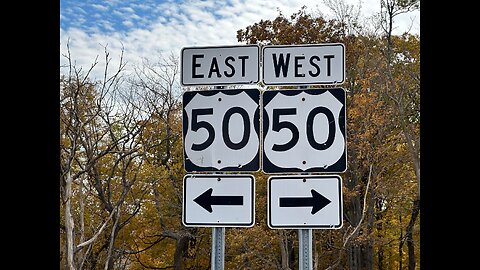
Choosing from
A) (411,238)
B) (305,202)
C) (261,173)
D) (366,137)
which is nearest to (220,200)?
(305,202)

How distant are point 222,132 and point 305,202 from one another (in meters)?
0.37

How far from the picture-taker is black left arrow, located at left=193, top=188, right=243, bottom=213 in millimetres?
2279

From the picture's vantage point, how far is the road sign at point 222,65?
92.6 inches

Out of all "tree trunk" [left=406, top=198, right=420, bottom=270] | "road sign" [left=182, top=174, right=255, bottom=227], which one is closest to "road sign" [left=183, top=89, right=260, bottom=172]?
"road sign" [left=182, top=174, right=255, bottom=227]

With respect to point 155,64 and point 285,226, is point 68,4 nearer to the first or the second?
point 155,64

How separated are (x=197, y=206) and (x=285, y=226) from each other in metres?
0.31

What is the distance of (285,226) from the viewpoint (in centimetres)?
225

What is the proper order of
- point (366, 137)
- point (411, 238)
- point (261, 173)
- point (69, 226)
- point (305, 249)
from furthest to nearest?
point (411, 238) → point (366, 137) → point (261, 173) → point (69, 226) → point (305, 249)

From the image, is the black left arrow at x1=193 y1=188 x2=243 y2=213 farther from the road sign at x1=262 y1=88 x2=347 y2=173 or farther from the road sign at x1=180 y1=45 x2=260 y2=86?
the road sign at x1=180 y1=45 x2=260 y2=86

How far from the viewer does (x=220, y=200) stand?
2.29m

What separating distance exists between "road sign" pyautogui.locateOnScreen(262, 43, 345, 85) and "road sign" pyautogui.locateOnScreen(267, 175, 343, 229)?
1.13 feet

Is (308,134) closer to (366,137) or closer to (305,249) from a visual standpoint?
(305,249)

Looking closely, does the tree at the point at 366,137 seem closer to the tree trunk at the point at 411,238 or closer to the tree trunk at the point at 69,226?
the tree trunk at the point at 411,238
